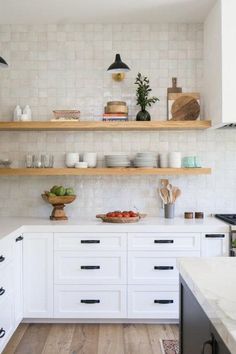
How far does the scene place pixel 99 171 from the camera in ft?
12.7

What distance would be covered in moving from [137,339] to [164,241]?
0.80 metres

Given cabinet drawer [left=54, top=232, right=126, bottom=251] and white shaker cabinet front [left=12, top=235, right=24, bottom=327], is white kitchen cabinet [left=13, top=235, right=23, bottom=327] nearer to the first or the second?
white shaker cabinet front [left=12, top=235, right=24, bottom=327]

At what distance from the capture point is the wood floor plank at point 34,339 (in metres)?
3.06

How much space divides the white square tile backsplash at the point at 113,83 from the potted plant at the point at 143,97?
8 centimetres

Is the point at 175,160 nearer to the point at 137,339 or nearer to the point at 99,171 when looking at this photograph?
the point at 99,171

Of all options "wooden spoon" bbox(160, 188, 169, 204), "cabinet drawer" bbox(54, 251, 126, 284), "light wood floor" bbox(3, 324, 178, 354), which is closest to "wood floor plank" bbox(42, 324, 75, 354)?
"light wood floor" bbox(3, 324, 178, 354)

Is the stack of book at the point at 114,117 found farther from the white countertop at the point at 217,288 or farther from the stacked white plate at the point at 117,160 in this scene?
the white countertop at the point at 217,288

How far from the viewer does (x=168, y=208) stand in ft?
12.8

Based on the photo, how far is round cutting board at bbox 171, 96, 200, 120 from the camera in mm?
4043

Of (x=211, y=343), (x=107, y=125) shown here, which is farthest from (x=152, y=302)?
(x=211, y=343)

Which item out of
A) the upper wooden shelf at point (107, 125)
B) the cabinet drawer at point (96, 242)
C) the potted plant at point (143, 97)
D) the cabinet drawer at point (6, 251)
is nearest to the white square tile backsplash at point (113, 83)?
the potted plant at point (143, 97)

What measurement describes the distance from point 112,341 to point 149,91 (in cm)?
230

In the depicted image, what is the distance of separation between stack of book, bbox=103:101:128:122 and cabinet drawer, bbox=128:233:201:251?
1.13 m

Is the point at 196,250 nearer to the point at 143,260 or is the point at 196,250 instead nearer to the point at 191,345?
Answer: the point at 143,260
